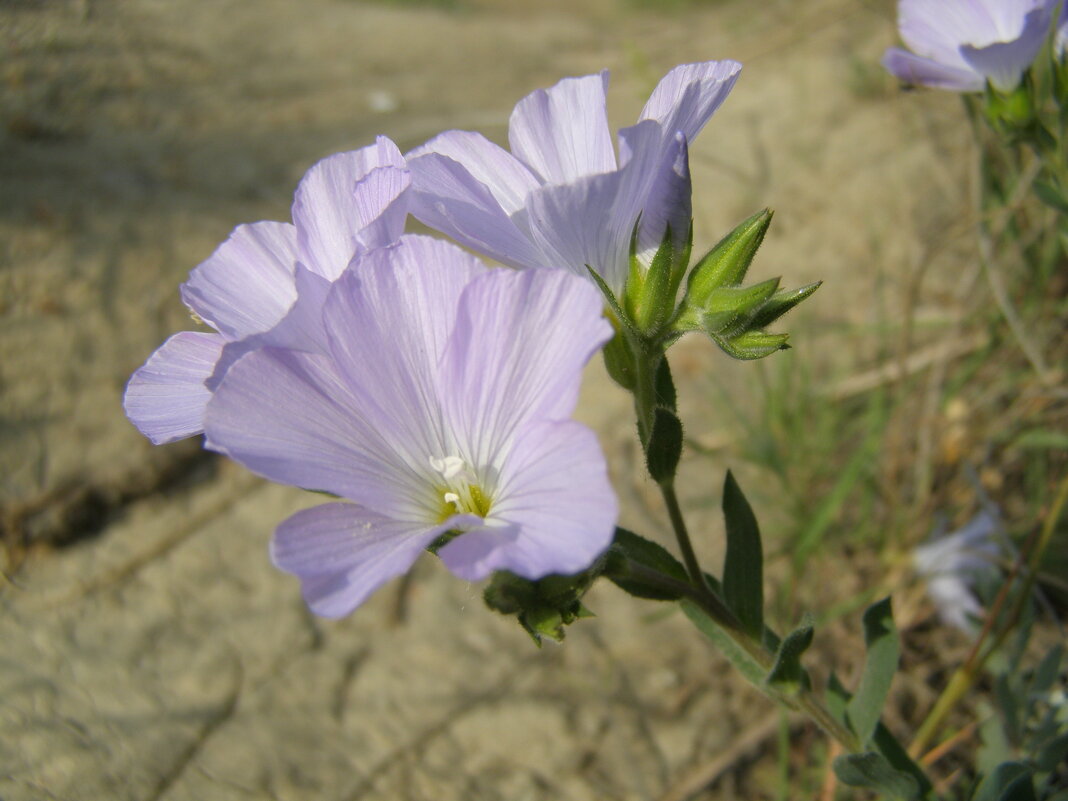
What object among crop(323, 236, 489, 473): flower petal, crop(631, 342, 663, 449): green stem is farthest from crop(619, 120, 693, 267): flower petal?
crop(323, 236, 489, 473): flower petal

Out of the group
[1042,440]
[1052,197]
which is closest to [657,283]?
[1052,197]

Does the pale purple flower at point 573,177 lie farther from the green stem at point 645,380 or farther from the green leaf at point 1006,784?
the green leaf at point 1006,784

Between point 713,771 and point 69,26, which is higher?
point 69,26

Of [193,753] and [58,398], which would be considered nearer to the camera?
[193,753]


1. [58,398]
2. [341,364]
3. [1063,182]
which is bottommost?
[58,398]

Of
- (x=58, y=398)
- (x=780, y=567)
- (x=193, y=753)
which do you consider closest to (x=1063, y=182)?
(x=780, y=567)

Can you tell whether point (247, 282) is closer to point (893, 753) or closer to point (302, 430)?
point (302, 430)

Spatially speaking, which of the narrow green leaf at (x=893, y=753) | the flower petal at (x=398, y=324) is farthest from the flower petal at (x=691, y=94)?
the narrow green leaf at (x=893, y=753)

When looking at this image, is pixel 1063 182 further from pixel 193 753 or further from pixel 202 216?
pixel 202 216
